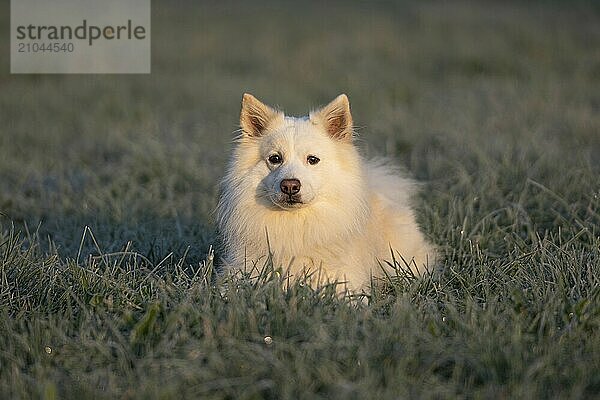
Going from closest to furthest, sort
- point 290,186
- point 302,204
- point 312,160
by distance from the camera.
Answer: point 290,186 → point 302,204 → point 312,160

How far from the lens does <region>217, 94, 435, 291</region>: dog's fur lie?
161 inches

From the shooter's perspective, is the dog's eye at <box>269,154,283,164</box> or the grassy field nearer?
the grassy field

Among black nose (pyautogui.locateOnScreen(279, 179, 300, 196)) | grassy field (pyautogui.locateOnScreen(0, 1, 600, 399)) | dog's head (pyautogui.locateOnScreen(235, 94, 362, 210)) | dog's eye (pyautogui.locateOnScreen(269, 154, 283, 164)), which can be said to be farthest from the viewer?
dog's eye (pyautogui.locateOnScreen(269, 154, 283, 164))

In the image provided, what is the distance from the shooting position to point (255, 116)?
4207 mm

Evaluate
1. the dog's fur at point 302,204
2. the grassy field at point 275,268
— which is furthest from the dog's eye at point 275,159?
the grassy field at point 275,268

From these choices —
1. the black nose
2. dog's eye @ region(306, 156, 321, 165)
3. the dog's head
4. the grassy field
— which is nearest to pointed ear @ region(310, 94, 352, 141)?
the dog's head

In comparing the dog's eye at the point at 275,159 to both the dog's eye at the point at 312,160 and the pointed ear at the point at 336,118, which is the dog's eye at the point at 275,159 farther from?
the pointed ear at the point at 336,118

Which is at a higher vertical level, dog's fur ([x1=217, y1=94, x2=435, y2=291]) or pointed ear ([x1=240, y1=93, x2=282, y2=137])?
pointed ear ([x1=240, y1=93, x2=282, y2=137])

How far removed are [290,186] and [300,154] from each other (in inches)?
10.4

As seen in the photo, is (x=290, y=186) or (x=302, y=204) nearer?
(x=290, y=186)

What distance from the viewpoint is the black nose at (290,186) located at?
3877mm

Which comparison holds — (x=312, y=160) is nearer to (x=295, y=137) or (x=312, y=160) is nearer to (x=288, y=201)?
(x=295, y=137)

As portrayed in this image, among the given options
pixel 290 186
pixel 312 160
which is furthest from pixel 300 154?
pixel 290 186

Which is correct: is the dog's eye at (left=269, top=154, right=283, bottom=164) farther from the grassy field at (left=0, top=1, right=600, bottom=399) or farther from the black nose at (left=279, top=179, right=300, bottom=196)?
the grassy field at (left=0, top=1, right=600, bottom=399)
